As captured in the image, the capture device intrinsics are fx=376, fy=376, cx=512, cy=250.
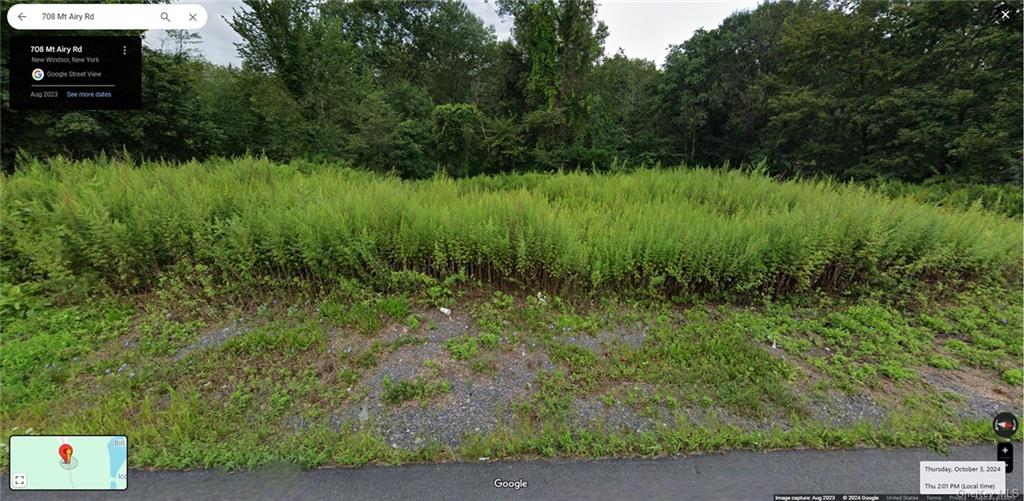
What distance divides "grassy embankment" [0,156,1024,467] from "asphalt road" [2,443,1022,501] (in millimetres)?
104

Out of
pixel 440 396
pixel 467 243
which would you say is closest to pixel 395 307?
pixel 467 243

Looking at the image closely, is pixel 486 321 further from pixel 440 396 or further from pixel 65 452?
pixel 65 452

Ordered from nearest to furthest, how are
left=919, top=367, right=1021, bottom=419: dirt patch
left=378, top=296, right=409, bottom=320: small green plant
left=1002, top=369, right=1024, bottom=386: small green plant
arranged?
1. left=919, top=367, right=1021, bottom=419: dirt patch
2. left=1002, top=369, right=1024, bottom=386: small green plant
3. left=378, top=296, right=409, bottom=320: small green plant

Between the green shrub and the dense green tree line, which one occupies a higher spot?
the dense green tree line

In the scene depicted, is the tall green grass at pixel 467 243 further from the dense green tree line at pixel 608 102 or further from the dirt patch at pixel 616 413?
the dense green tree line at pixel 608 102

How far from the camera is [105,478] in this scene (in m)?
2.14

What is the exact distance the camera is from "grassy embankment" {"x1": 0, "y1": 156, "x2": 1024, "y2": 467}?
2.50 metres

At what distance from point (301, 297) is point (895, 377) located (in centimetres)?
527

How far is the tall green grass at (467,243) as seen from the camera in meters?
3.83

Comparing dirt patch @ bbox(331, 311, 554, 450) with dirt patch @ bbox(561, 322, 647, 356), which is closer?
dirt patch @ bbox(331, 311, 554, 450)

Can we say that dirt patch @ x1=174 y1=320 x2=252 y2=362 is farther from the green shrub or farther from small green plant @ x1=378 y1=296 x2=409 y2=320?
the green shrub

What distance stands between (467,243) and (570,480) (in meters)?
2.43
